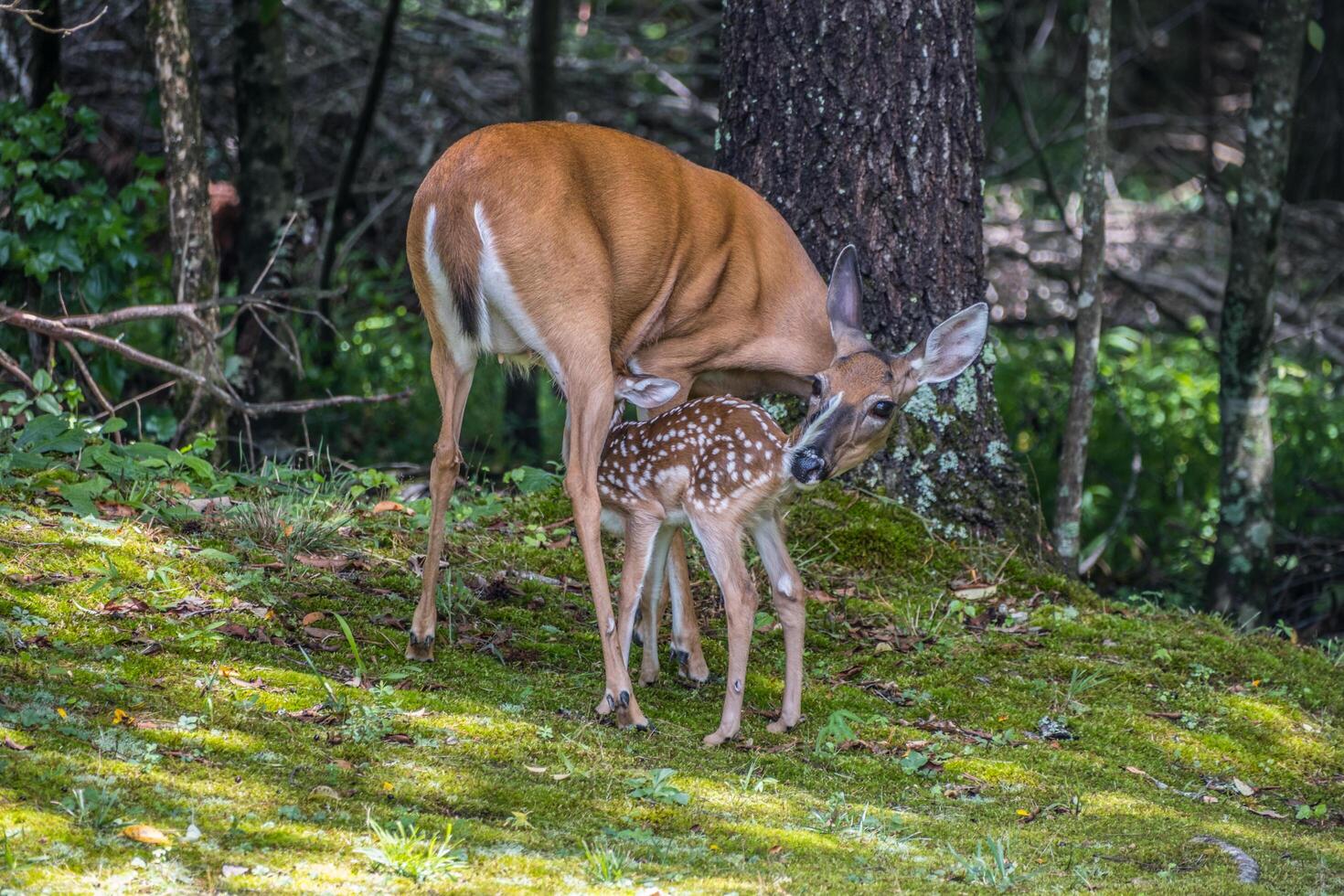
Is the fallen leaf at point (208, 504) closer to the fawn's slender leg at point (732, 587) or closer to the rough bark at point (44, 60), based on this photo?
the fawn's slender leg at point (732, 587)

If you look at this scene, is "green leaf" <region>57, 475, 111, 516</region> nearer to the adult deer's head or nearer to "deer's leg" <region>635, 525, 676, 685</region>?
"deer's leg" <region>635, 525, 676, 685</region>

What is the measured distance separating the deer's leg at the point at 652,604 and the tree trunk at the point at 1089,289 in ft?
9.13

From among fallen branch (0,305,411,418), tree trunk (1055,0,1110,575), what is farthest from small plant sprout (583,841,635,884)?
tree trunk (1055,0,1110,575)

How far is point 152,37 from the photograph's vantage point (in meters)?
6.65

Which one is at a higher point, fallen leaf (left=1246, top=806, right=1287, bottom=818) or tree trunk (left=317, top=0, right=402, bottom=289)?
tree trunk (left=317, top=0, right=402, bottom=289)

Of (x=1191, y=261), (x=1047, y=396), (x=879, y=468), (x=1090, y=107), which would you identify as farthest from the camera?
(x=1191, y=261)

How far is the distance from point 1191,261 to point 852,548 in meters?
8.68

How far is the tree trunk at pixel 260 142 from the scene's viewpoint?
803cm

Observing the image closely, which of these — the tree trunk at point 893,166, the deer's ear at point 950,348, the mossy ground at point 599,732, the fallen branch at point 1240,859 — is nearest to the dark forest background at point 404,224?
the tree trunk at point 893,166

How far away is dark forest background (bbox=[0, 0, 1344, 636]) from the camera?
7.07 m

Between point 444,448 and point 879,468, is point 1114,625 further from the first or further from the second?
point 444,448

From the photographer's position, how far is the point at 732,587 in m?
4.44

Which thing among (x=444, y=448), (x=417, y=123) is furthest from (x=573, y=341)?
(x=417, y=123)

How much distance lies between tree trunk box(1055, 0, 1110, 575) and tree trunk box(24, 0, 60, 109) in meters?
5.24
